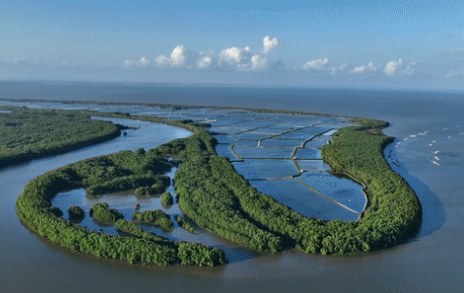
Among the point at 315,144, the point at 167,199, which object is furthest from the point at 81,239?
the point at 315,144

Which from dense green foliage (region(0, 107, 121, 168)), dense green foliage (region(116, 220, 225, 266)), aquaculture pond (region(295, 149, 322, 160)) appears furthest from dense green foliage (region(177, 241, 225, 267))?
dense green foliage (region(0, 107, 121, 168))

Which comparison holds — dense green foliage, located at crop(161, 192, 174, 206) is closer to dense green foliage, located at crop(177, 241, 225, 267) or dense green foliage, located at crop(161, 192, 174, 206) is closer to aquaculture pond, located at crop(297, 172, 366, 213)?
dense green foliage, located at crop(177, 241, 225, 267)

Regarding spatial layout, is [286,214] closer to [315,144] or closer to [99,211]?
[99,211]

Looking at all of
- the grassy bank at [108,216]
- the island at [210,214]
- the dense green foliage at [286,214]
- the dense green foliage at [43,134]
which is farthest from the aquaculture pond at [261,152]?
the dense green foliage at [43,134]

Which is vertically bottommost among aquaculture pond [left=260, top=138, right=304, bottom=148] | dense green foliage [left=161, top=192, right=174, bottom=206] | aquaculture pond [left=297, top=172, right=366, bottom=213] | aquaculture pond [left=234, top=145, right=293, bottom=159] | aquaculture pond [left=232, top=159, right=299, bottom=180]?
dense green foliage [left=161, top=192, right=174, bottom=206]

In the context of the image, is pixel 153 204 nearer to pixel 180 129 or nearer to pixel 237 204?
pixel 237 204

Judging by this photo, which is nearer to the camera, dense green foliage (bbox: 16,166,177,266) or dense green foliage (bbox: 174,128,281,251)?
dense green foliage (bbox: 16,166,177,266)
